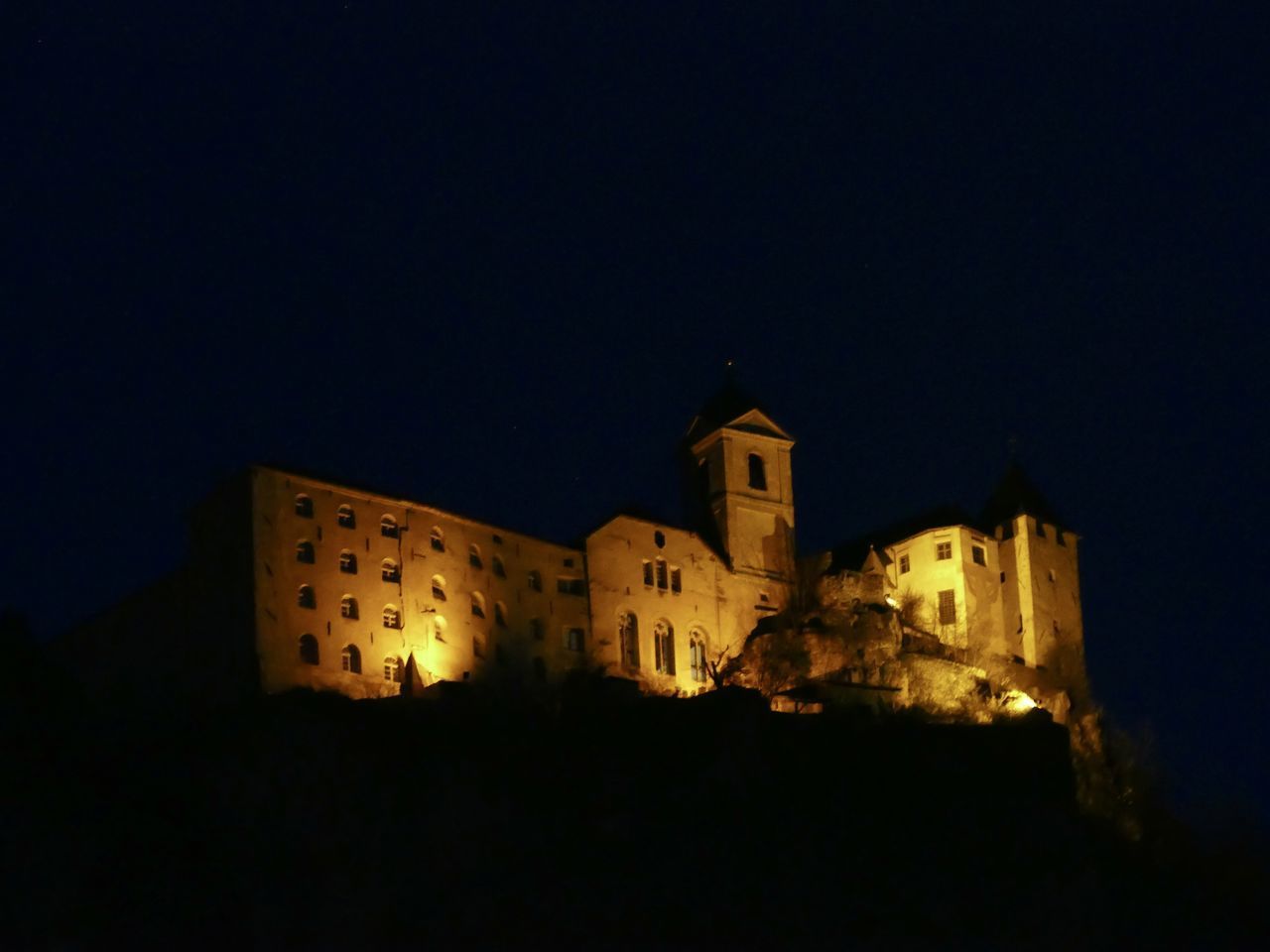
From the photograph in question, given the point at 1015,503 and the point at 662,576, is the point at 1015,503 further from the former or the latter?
the point at 662,576

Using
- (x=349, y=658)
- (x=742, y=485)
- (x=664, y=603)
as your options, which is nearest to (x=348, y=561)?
(x=349, y=658)

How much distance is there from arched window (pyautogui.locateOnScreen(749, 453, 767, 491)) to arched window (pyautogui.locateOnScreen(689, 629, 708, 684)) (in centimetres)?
746

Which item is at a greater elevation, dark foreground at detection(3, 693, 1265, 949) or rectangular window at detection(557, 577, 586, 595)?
rectangular window at detection(557, 577, 586, 595)

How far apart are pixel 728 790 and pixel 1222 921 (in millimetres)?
18815

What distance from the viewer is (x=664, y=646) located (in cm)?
9212

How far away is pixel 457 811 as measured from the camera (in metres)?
75.1

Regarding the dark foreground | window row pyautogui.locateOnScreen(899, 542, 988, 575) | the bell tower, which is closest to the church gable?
the bell tower

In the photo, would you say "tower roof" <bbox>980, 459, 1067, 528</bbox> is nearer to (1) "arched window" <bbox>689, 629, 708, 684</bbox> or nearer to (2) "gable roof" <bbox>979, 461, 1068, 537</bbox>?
(2) "gable roof" <bbox>979, 461, 1068, 537</bbox>

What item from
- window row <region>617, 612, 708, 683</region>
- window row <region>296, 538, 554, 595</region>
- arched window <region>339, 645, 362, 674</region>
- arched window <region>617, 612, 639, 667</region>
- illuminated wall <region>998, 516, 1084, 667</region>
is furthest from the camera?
illuminated wall <region>998, 516, 1084, 667</region>

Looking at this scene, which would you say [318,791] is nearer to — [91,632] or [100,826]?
[100,826]

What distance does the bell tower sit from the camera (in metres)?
96.0

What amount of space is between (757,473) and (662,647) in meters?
9.63

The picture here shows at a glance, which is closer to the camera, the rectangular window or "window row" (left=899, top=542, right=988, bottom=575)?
the rectangular window

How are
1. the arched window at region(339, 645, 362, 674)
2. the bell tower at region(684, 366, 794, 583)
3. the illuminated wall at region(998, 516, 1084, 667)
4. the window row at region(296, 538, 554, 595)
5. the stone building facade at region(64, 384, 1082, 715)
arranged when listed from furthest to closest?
the illuminated wall at region(998, 516, 1084, 667), the bell tower at region(684, 366, 794, 583), the window row at region(296, 538, 554, 595), the arched window at region(339, 645, 362, 674), the stone building facade at region(64, 384, 1082, 715)
